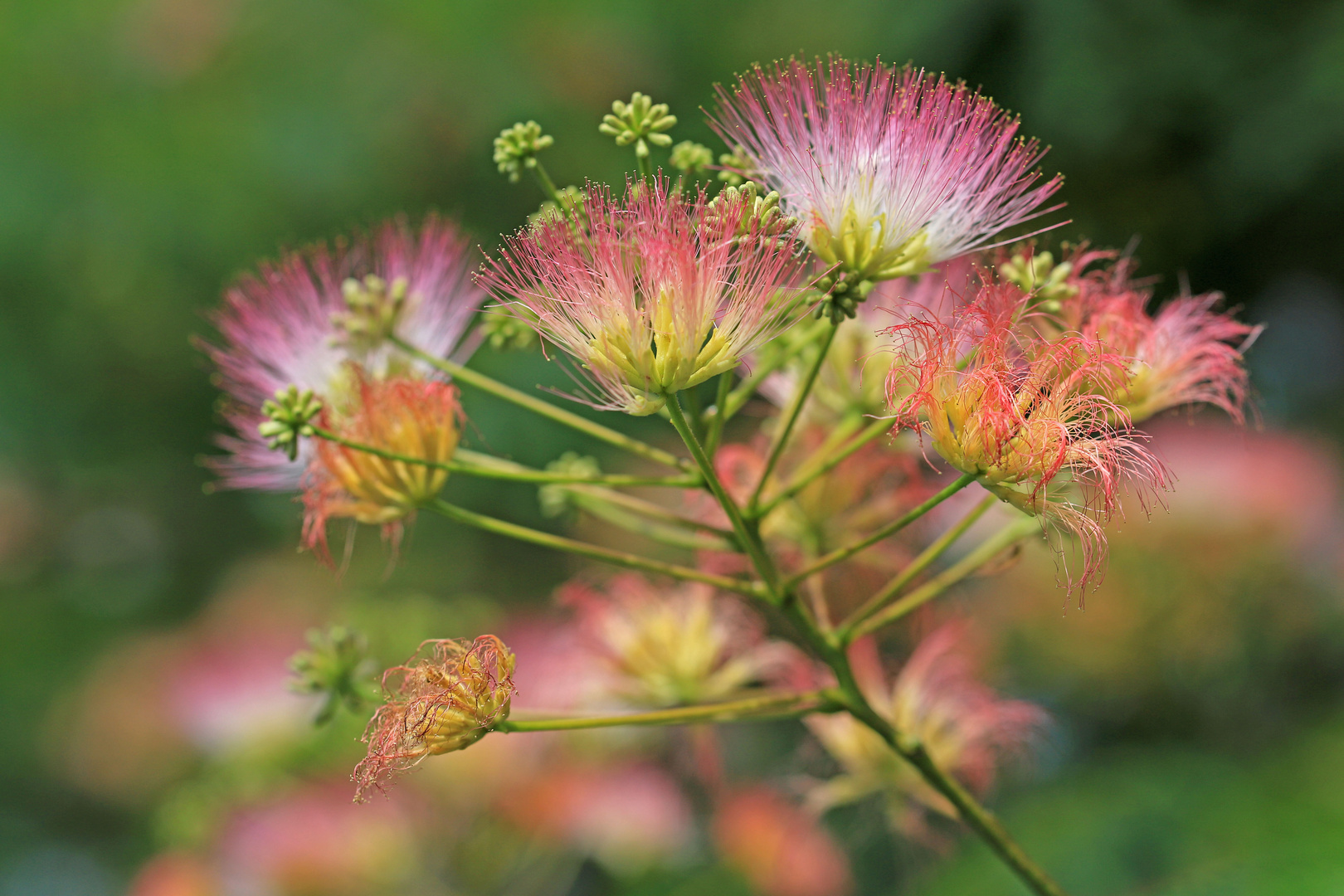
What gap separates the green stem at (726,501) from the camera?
106 centimetres

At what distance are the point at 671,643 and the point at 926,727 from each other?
449mm

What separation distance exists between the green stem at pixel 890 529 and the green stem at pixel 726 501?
29mm

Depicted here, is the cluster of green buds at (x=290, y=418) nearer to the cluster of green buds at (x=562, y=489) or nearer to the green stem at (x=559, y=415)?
the green stem at (x=559, y=415)

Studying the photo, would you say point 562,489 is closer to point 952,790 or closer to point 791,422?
point 791,422

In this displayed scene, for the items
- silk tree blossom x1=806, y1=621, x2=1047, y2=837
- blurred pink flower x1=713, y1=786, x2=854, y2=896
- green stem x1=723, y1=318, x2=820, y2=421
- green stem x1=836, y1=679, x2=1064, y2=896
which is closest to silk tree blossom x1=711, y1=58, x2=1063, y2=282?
green stem x1=723, y1=318, x2=820, y2=421

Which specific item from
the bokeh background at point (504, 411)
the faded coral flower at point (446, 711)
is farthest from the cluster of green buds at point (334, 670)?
the bokeh background at point (504, 411)

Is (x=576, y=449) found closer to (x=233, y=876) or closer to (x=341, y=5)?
(x=233, y=876)

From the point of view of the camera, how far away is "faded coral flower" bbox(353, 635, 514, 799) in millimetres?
1141

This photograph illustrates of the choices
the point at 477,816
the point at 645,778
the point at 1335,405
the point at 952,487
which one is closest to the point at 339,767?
the point at 477,816

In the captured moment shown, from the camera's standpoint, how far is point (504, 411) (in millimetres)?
3936

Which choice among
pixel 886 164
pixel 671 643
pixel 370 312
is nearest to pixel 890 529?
pixel 886 164

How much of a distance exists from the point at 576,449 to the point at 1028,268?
300 cm

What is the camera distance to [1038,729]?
2.17 m

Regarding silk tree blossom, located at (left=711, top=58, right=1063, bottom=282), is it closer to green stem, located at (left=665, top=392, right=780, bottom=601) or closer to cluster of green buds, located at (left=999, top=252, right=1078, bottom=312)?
cluster of green buds, located at (left=999, top=252, right=1078, bottom=312)
